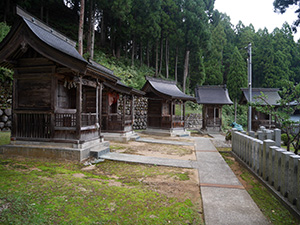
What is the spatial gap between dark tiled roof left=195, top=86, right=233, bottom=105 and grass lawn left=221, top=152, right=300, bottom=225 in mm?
15494

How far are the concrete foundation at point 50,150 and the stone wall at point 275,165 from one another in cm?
554

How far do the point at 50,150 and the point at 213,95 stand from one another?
19551mm

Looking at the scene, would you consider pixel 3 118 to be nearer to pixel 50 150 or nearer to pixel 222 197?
pixel 50 150

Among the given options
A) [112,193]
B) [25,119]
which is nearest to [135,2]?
[25,119]

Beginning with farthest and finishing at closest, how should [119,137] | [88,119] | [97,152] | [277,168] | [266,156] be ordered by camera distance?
[119,137], [88,119], [97,152], [266,156], [277,168]

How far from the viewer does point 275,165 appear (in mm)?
4426

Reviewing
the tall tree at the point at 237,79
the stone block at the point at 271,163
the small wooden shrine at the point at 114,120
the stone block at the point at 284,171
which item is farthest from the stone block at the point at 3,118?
the tall tree at the point at 237,79

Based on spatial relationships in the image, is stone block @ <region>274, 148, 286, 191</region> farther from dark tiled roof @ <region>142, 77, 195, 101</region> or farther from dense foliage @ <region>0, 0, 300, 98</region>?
dense foliage @ <region>0, 0, 300, 98</region>

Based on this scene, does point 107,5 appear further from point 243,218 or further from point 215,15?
point 215,15

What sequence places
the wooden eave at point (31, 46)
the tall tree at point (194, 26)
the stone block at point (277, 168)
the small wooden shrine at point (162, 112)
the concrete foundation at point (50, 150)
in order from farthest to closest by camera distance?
the tall tree at point (194, 26) → the small wooden shrine at point (162, 112) → the concrete foundation at point (50, 150) → the wooden eave at point (31, 46) → the stone block at point (277, 168)

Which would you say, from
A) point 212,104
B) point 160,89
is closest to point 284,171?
point 160,89

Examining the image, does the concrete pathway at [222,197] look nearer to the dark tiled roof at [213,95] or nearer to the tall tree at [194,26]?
the dark tiled roof at [213,95]

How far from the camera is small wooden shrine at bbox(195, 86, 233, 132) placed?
2098 centimetres

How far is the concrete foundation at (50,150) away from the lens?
21.9 feet
